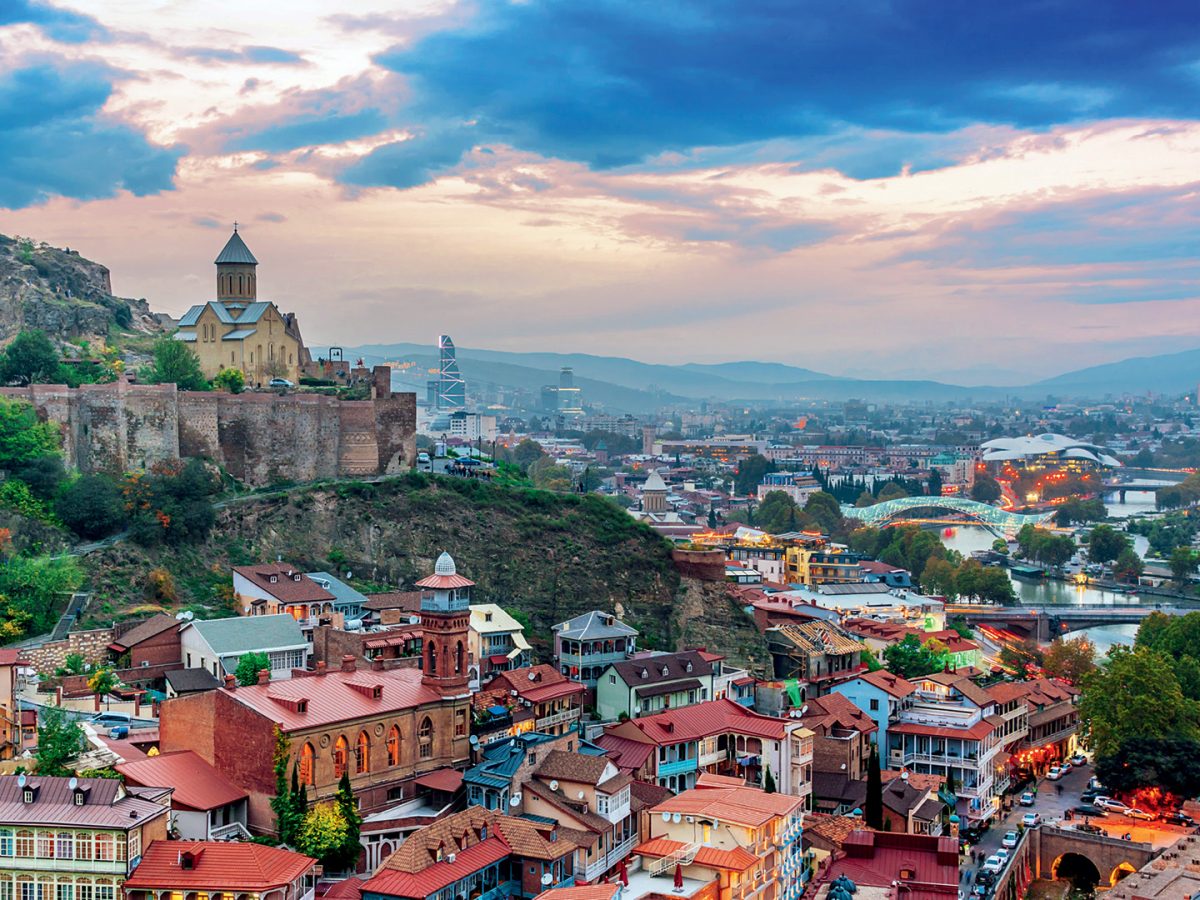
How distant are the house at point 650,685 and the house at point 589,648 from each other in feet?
2.59

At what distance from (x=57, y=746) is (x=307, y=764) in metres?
5.02

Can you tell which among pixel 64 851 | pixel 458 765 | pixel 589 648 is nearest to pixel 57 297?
pixel 589 648

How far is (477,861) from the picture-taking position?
27.7 meters

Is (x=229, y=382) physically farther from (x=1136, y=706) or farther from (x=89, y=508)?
(x=1136, y=706)

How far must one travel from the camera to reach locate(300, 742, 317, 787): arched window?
29.4 meters

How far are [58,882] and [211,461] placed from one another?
25.6m

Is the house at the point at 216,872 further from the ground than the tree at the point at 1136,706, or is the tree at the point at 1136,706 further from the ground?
the house at the point at 216,872

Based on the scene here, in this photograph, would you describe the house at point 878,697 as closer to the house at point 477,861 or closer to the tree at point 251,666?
the house at point 477,861

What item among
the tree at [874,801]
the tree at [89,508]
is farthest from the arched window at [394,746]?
the tree at [89,508]

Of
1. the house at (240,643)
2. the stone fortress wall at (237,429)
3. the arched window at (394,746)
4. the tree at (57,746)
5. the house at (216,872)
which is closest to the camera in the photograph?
the house at (216,872)

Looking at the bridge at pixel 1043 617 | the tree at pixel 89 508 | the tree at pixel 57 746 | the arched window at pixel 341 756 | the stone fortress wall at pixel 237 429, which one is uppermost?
the stone fortress wall at pixel 237 429

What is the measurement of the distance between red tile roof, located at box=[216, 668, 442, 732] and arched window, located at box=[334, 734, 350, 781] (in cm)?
50

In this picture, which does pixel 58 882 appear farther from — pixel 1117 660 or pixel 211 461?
pixel 1117 660

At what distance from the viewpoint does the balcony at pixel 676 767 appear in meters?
36.2
